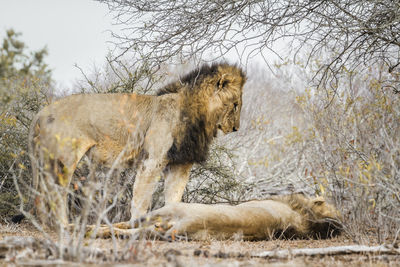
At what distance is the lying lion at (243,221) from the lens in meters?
4.49

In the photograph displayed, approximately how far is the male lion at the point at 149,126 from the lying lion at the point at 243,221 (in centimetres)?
99

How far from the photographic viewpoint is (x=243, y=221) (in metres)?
5.01

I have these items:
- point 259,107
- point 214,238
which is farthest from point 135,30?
→ point 259,107

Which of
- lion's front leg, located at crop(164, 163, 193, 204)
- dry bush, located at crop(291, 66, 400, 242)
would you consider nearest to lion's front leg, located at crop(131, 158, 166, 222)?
lion's front leg, located at crop(164, 163, 193, 204)

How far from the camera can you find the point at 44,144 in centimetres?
558

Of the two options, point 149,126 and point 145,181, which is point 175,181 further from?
point 149,126

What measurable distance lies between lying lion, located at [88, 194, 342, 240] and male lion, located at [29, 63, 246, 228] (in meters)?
0.99

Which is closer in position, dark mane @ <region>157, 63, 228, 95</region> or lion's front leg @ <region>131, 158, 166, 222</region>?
lion's front leg @ <region>131, 158, 166, 222</region>

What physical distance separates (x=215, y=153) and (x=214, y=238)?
359 centimetres

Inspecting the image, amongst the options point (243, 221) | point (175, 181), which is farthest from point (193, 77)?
point (243, 221)

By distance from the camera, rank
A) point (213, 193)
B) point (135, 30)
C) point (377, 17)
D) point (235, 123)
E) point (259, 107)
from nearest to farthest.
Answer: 1. point (135, 30)
2. point (377, 17)
3. point (235, 123)
4. point (213, 193)
5. point (259, 107)

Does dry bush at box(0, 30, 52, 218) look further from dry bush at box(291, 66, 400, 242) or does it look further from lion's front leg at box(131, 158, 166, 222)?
dry bush at box(291, 66, 400, 242)

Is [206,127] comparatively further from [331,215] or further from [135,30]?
[331,215]

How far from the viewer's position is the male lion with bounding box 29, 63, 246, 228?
5.70 meters
